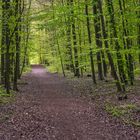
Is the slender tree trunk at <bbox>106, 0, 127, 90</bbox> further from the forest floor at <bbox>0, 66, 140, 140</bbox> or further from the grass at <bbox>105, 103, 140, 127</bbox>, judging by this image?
the grass at <bbox>105, 103, 140, 127</bbox>

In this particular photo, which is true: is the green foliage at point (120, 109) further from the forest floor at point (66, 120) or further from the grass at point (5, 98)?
the grass at point (5, 98)

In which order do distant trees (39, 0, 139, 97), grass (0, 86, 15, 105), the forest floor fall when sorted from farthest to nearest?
distant trees (39, 0, 139, 97) < grass (0, 86, 15, 105) < the forest floor

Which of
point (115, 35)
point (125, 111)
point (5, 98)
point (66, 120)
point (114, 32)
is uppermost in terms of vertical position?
point (114, 32)

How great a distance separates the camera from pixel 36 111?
631 inches

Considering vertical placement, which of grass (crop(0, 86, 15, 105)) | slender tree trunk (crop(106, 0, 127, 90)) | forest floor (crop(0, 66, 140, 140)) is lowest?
forest floor (crop(0, 66, 140, 140))

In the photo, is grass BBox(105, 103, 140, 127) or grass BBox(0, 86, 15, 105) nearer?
grass BBox(105, 103, 140, 127)

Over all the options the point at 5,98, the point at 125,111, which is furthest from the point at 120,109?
the point at 5,98

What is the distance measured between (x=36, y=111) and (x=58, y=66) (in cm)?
→ 3105

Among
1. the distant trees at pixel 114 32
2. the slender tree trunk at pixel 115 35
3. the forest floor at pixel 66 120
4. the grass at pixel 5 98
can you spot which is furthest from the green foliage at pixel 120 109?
the grass at pixel 5 98

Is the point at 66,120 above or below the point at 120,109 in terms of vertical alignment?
below

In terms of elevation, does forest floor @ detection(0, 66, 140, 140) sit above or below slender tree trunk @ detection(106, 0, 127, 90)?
below

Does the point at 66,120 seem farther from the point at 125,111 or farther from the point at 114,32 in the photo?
the point at 114,32

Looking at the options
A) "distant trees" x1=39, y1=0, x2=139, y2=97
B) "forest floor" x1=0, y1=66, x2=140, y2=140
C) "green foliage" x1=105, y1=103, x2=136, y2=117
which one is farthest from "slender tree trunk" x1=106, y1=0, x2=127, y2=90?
"green foliage" x1=105, y1=103, x2=136, y2=117

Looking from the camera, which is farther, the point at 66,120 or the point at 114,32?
the point at 114,32
